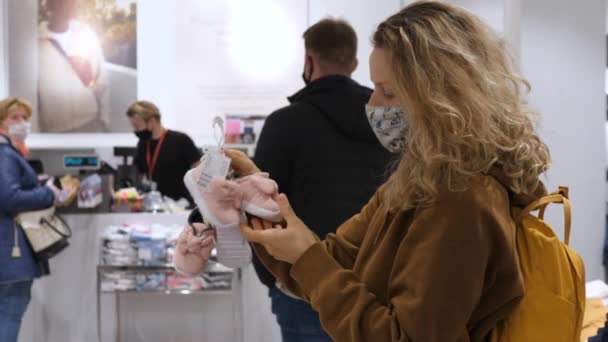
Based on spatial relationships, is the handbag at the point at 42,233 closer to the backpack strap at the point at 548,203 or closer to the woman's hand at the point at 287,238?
the woman's hand at the point at 287,238

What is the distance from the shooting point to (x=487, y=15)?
14.1 ft

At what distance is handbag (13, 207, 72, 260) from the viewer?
4.25 meters

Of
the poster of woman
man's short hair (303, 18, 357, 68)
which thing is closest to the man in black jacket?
man's short hair (303, 18, 357, 68)

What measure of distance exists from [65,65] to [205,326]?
2.46 meters

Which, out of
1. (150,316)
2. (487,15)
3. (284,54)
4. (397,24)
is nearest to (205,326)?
(150,316)

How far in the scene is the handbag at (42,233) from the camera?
4248 millimetres

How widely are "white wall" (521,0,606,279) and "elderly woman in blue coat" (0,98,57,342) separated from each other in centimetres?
281

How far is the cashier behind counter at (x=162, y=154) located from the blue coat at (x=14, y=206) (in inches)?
48.8

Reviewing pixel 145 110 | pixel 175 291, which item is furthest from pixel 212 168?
pixel 145 110

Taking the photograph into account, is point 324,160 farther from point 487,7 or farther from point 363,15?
point 363,15

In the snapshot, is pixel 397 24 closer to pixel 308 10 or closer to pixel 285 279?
pixel 285 279

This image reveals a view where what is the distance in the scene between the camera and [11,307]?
4.18 meters

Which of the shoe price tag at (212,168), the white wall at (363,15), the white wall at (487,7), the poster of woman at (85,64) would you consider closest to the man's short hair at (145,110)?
the poster of woman at (85,64)

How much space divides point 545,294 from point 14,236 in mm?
3554
